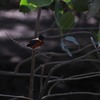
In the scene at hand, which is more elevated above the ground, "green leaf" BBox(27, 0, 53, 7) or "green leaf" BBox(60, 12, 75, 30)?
"green leaf" BBox(27, 0, 53, 7)

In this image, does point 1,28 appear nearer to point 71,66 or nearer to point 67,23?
point 71,66

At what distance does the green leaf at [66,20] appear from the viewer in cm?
69

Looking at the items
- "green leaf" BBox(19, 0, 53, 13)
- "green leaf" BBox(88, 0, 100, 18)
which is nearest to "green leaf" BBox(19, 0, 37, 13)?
"green leaf" BBox(19, 0, 53, 13)

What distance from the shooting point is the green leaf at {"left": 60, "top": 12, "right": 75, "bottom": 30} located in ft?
2.27

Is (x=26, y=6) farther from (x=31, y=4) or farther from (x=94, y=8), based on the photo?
(x=94, y=8)

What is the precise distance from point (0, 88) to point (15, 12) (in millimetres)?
494

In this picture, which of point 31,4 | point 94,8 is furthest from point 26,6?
point 94,8

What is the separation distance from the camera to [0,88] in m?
1.94

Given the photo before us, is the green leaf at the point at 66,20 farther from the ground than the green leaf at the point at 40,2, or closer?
closer

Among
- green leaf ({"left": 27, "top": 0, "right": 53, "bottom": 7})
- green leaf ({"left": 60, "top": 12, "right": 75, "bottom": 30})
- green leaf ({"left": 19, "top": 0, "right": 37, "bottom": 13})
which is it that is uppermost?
green leaf ({"left": 27, "top": 0, "right": 53, "bottom": 7})

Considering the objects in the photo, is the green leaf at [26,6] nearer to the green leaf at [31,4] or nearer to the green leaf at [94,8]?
the green leaf at [31,4]

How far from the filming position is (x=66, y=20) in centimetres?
70

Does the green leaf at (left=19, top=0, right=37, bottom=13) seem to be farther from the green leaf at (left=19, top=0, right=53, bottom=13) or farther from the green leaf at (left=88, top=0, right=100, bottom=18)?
the green leaf at (left=88, top=0, right=100, bottom=18)

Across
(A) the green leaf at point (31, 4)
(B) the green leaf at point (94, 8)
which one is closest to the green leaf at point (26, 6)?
(A) the green leaf at point (31, 4)
